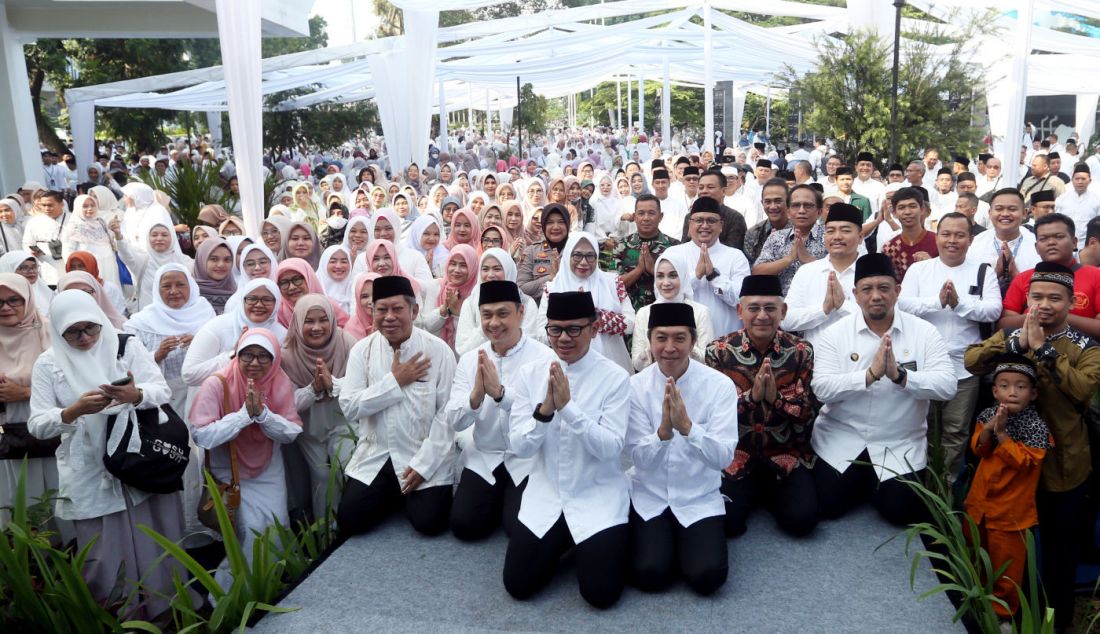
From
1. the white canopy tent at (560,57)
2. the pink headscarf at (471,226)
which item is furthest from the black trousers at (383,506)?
the white canopy tent at (560,57)

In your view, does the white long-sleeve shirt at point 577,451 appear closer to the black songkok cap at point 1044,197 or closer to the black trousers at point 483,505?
the black trousers at point 483,505

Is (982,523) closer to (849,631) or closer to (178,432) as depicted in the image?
(849,631)

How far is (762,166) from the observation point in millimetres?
10578

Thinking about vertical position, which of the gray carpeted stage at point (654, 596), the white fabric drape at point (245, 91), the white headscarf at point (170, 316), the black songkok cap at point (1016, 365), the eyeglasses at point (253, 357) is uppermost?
the white fabric drape at point (245, 91)

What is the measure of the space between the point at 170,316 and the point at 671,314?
11.1ft

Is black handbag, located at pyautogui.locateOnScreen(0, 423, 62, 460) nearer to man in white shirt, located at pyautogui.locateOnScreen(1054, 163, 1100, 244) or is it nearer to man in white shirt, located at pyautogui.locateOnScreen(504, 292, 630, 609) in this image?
man in white shirt, located at pyautogui.locateOnScreen(504, 292, 630, 609)

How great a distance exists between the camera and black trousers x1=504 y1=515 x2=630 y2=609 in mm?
3756

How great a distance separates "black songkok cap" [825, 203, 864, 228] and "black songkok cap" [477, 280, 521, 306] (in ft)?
7.08

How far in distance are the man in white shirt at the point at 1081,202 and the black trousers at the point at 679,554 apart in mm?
7907


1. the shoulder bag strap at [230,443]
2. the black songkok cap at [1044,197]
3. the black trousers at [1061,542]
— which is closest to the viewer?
the black trousers at [1061,542]

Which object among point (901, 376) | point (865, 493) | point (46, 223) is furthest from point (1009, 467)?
point (46, 223)

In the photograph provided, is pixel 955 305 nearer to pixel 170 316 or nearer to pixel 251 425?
pixel 251 425

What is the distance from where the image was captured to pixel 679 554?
3934 mm

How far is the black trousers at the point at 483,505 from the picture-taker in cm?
443
